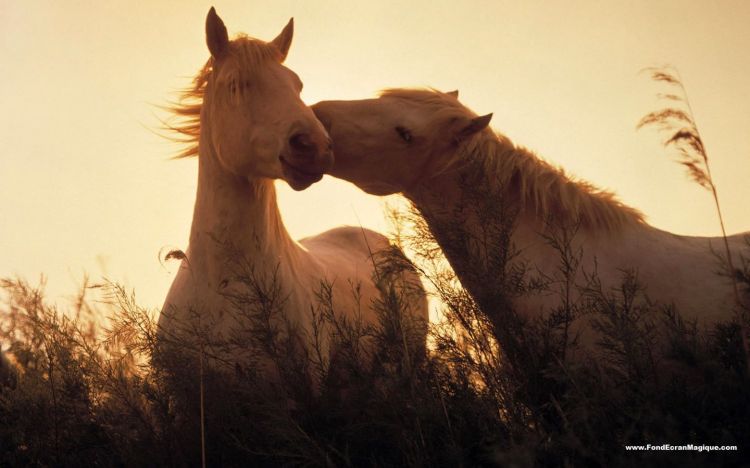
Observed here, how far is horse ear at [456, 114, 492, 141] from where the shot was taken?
382cm

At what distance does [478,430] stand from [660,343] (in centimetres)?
119

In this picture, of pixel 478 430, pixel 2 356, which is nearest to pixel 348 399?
pixel 478 430

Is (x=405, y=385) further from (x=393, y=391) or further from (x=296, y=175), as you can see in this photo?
(x=296, y=175)

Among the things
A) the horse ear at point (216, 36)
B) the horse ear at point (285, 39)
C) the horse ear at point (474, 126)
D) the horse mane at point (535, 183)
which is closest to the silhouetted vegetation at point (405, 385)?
the horse mane at point (535, 183)

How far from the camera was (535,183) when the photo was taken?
12.9 ft

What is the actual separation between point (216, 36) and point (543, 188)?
2.19 m

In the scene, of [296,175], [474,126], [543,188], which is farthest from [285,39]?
[543,188]

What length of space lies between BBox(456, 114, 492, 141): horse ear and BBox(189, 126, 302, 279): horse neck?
1205 millimetres

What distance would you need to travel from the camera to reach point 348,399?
10.0 ft

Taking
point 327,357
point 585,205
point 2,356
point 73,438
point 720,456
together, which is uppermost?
point 585,205

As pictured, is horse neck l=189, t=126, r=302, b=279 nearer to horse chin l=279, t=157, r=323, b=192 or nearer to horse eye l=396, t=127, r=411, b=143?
horse chin l=279, t=157, r=323, b=192

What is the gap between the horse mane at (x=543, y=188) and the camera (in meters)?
3.90

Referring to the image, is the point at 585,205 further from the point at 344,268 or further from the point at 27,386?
the point at 27,386

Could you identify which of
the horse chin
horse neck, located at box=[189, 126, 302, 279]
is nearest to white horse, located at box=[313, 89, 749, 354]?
the horse chin
